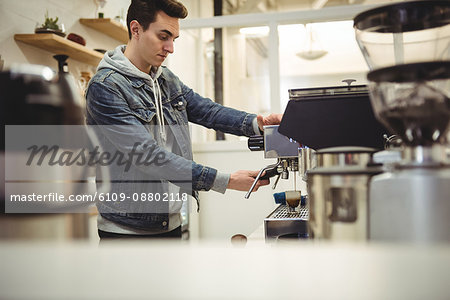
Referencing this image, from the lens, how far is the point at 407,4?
860 mm

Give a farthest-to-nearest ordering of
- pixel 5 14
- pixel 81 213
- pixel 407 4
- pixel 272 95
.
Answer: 1. pixel 272 95
2. pixel 5 14
3. pixel 407 4
4. pixel 81 213

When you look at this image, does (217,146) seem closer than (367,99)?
No

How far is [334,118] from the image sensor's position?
120 cm

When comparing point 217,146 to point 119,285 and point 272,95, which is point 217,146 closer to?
point 272,95

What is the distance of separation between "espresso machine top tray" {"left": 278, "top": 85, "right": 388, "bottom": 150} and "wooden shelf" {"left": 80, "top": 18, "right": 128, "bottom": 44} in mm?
2208

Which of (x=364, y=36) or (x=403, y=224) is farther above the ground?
(x=364, y=36)

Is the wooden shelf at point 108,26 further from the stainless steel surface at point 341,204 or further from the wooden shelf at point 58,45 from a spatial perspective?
the stainless steel surface at point 341,204

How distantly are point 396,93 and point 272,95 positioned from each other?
2.94 meters

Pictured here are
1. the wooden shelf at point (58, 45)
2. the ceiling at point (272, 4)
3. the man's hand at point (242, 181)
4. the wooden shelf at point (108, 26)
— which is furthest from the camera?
the ceiling at point (272, 4)

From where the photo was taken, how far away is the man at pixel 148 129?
160cm

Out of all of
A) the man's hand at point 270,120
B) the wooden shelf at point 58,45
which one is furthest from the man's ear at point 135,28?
the wooden shelf at point 58,45

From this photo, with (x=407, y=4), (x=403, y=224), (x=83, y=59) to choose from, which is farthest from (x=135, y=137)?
(x=83, y=59)

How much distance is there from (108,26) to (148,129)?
1715mm

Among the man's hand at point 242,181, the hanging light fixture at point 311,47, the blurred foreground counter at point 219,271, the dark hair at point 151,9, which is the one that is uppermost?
the hanging light fixture at point 311,47
